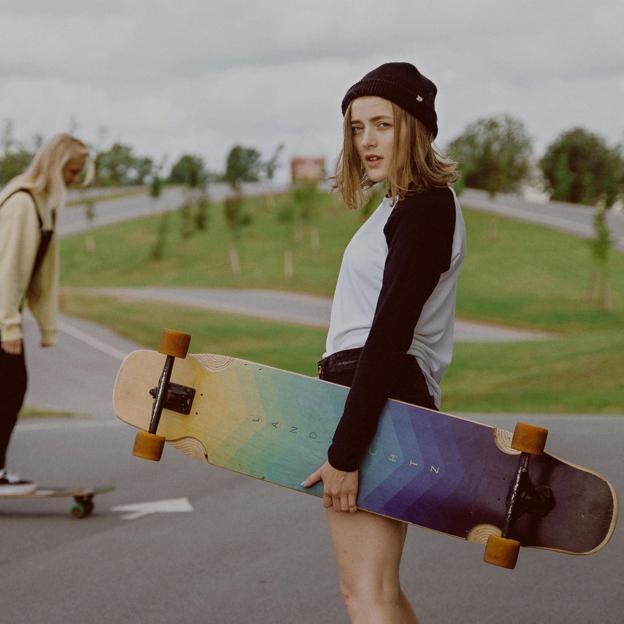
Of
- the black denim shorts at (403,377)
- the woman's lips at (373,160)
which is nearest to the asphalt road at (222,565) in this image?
the black denim shorts at (403,377)

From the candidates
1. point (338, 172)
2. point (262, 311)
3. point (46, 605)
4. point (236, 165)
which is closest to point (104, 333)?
point (262, 311)

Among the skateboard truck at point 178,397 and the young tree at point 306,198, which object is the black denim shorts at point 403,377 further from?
the young tree at point 306,198

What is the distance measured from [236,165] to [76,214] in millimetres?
16636

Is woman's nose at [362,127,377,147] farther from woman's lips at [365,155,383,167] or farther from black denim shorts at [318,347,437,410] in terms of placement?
black denim shorts at [318,347,437,410]

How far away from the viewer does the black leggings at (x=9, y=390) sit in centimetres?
730

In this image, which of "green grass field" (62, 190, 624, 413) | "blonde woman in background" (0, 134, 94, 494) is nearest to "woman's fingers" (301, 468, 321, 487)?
"blonde woman in background" (0, 134, 94, 494)

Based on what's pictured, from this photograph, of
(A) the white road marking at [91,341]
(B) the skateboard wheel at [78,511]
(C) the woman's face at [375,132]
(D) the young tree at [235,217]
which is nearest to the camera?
(C) the woman's face at [375,132]

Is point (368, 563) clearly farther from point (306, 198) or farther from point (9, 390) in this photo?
point (306, 198)

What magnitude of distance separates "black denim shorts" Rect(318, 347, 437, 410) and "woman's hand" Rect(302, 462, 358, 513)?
24 centimetres

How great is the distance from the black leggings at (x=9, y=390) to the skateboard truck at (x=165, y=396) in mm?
4142

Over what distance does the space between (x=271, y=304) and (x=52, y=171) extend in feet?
109

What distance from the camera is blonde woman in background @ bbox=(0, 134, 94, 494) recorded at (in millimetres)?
7145

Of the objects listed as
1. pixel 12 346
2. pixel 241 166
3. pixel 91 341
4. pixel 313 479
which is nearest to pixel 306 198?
pixel 241 166

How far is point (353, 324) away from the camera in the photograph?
10.3ft
